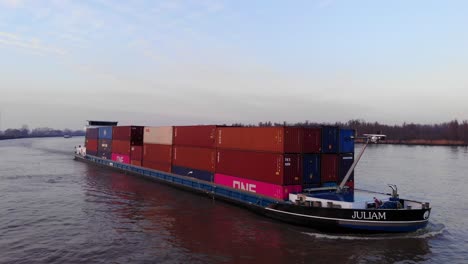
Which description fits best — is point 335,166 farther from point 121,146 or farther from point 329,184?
point 121,146

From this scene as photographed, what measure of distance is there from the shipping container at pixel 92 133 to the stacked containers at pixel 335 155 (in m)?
44.1

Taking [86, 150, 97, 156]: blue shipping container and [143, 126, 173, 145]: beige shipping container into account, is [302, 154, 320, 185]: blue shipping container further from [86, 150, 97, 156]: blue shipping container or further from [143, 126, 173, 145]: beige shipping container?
[86, 150, 97, 156]: blue shipping container

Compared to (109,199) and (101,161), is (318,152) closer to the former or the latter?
(109,199)

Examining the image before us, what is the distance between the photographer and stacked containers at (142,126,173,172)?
37.7 m

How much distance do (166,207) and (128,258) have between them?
433 inches

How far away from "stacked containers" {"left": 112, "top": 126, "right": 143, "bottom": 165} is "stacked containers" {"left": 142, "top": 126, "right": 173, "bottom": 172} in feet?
7.31

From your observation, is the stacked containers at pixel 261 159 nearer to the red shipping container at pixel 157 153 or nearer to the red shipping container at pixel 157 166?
the red shipping container at pixel 157 166

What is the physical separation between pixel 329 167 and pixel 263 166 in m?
4.59

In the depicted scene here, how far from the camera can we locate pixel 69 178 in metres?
43.4

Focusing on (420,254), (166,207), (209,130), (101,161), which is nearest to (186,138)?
(209,130)

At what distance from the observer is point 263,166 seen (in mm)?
24625

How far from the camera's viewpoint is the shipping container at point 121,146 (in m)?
46.6

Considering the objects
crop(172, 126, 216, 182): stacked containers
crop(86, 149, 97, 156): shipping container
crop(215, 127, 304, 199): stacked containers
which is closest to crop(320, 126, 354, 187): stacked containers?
crop(215, 127, 304, 199): stacked containers

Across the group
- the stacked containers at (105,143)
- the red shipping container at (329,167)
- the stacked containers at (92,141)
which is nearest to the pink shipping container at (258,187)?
the red shipping container at (329,167)
